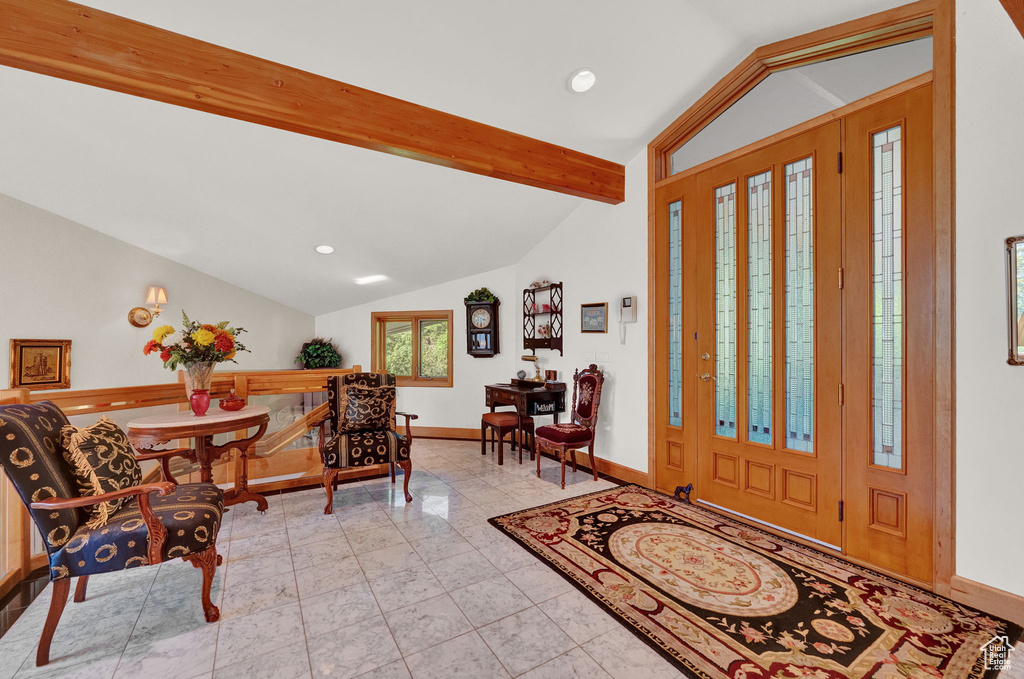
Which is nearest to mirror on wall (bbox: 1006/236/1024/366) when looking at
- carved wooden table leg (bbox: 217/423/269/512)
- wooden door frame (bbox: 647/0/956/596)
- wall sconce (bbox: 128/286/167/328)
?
wooden door frame (bbox: 647/0/956/596)

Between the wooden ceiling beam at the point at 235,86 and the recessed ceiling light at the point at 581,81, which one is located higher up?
the recessed ceiling light at the point at 581,81

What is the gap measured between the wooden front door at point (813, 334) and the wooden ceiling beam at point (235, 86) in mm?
1676

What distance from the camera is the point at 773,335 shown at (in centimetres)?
294

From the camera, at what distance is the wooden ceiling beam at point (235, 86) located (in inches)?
83.0

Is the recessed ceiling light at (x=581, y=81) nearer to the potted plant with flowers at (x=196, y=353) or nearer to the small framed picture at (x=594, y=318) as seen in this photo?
the small framed picture at (x=594, y=318)

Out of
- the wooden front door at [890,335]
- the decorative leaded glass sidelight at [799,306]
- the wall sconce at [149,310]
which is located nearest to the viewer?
the wooden front door at [890,335]

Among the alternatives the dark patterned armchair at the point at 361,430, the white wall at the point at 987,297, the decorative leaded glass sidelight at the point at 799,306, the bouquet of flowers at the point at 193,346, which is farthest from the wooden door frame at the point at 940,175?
the bouquet of flowers at the point at 193,346

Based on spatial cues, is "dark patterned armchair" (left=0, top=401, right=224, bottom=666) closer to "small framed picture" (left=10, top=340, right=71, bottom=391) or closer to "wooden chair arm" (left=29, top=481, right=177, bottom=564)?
"wooden chair arm" (left=29, top=481, right=177, bottom=564)

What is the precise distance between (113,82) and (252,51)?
71cm

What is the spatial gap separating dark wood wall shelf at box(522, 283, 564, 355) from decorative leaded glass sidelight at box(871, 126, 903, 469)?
9.49 feet

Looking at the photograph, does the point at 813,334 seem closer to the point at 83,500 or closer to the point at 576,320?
the point at 576,320

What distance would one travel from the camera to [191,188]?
351 cm

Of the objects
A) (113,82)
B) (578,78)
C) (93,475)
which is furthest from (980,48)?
(93,475)

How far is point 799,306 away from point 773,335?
0.80 feet
